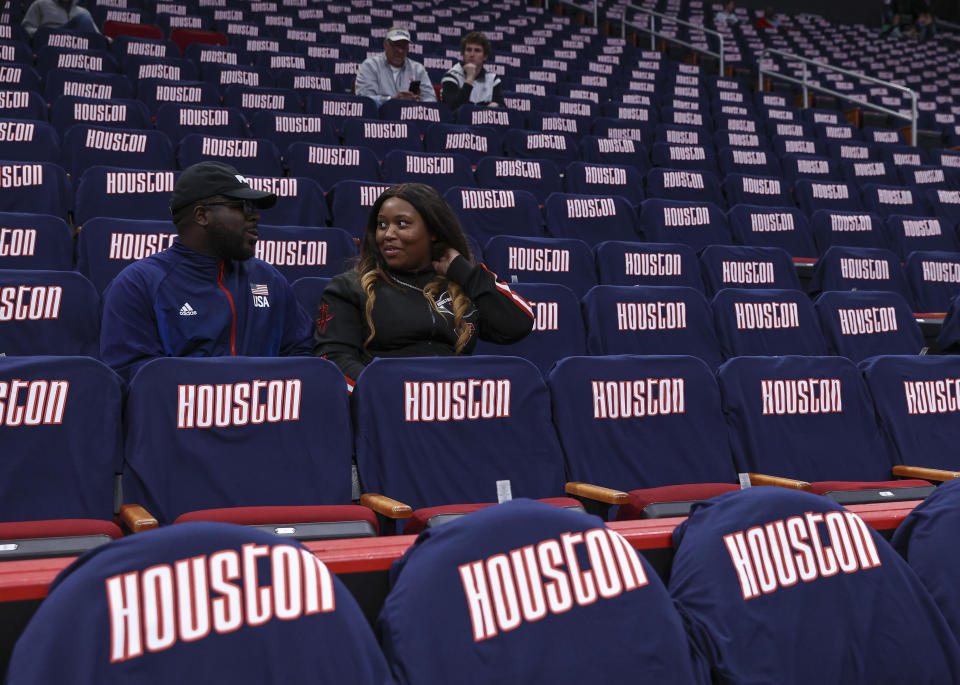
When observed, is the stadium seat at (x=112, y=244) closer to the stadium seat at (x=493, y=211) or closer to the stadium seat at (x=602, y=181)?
the stadium seat at (x=493, y=211)

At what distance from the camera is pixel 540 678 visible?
2.47 ft

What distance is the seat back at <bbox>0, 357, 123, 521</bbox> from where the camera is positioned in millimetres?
1236

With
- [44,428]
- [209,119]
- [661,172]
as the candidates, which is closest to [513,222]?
[661,172]

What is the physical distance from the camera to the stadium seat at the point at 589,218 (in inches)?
115

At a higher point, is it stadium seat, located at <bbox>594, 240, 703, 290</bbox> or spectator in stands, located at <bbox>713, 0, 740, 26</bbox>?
spectator in stands, located at <bbox>713, 0, 740, 26</bbox>

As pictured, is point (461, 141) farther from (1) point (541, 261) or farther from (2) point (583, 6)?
(2) point (583, 6)

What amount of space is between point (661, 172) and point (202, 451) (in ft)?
8.24

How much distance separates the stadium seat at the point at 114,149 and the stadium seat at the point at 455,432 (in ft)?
5.27

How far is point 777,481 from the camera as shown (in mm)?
1522

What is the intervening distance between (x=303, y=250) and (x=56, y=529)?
124 centimetres

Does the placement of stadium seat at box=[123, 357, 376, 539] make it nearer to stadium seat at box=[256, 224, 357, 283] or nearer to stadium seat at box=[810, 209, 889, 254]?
stadium seat at box=[256, 224, 357, 283]

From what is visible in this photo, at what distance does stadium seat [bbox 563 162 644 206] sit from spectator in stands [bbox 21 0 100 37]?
2.54 meters

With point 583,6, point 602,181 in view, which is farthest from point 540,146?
point 583,6

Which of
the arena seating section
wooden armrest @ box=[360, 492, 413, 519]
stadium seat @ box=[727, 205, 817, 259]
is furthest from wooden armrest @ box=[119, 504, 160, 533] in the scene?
stadium seat @ box=[727, 205, 817, 259]
